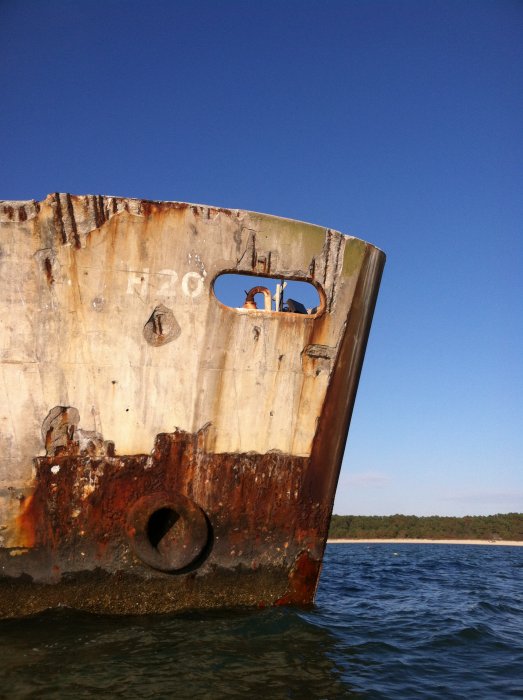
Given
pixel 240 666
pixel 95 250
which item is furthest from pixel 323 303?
pixel 240 666

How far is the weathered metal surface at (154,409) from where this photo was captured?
390 cm

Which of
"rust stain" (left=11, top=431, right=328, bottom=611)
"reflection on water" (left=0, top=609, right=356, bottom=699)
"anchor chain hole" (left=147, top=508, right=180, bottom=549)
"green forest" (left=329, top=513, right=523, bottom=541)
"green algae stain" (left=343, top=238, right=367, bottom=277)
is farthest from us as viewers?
"green forest" (left=329, top=513, right=523, bottom=541)

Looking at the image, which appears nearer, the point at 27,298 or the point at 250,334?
the point at 27,298

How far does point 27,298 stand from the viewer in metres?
3.93

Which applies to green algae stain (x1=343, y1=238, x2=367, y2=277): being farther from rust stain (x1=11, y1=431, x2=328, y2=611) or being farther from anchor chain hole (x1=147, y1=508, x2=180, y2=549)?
anchor chain hole (x1=147, y1=508, x2=180, y2=549)

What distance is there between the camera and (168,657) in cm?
358

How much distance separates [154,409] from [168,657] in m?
1.57

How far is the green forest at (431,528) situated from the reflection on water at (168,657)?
45.3m

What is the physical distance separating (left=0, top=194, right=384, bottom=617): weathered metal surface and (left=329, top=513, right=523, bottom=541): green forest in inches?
1783

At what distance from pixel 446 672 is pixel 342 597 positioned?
3.78m

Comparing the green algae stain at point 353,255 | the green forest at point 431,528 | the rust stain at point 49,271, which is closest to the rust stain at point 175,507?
the rust stain at point 49,271

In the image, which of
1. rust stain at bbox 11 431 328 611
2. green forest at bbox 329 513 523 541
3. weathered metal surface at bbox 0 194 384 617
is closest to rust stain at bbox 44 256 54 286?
weathered metal surface at bbox 0 194 384 617

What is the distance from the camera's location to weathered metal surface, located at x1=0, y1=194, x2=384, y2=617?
12.8ft

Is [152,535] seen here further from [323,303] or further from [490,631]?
[490,631]
